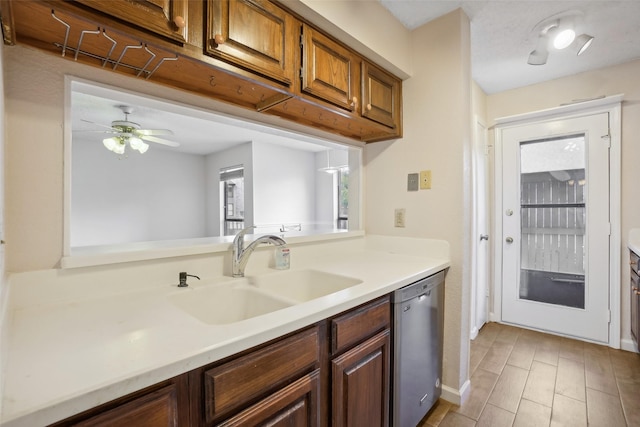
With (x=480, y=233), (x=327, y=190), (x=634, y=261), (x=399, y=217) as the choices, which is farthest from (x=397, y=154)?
(x=327, y=190)

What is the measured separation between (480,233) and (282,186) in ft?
10.7

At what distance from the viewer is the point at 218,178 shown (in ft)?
18.0

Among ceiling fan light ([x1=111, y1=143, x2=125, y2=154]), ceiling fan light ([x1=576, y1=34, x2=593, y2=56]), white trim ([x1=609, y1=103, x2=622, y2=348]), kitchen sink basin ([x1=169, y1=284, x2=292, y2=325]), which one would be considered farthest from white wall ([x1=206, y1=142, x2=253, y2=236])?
white trim ([x1=609, y1=103, x2=622, y2=348])

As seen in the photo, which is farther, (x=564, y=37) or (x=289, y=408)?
(x=564, y=37)

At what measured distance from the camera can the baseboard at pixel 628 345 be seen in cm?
236

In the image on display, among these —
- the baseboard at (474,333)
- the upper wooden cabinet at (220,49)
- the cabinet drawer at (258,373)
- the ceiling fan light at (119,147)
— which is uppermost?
the ceiling fan light at (119,147)

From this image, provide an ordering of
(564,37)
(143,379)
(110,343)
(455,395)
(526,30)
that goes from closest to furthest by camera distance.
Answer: (143,379) < (110,343) < (455,395) < (564,37) < (526,30)

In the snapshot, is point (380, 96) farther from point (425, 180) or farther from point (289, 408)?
point (289, 408)

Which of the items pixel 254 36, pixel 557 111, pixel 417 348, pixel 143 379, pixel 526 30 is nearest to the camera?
pixel 143 379

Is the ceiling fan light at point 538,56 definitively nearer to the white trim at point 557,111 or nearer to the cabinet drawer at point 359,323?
the white trim at point 557,111

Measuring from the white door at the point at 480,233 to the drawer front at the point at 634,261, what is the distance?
1007mm

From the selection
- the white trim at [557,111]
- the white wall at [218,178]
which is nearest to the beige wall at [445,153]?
the white trim at [557,111]

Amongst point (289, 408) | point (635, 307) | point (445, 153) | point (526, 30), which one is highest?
point (526, 30)

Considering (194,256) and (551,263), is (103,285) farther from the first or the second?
(551,263)
